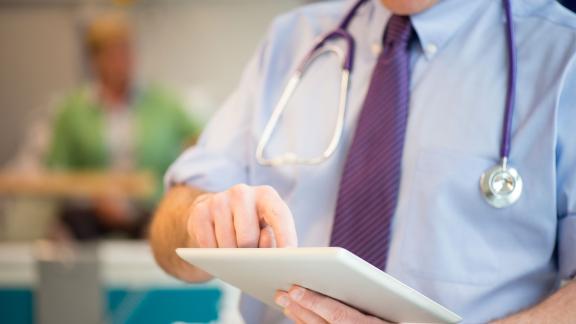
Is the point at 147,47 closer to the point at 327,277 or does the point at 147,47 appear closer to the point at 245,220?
the point at 245,220

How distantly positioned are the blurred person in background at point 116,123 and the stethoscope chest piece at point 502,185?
2.90m

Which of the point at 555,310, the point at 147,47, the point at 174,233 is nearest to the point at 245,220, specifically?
the point at 174,233

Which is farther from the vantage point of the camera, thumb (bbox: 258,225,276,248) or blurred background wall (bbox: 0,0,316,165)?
blurred background wall (bbox: 0,0,316,165)

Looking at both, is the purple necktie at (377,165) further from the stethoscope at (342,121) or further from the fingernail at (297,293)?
the fingernail at (297,293)

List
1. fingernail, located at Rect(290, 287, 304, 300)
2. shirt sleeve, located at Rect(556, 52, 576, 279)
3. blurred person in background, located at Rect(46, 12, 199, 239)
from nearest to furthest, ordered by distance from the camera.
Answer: fingernail, located at Rect(290, 287, 304, 300) → shirt sleeve, located at Rect(556, 52, 576, 279) → blurred person in background, located at Rect(46, 12, 199, 239)

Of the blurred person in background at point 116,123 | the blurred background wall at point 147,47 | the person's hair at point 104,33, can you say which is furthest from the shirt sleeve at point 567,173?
the blurred background wall at point 147,47

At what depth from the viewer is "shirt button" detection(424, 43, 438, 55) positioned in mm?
1243

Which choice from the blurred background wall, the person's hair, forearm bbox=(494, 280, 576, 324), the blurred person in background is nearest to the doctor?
forearm bbox=(494, 280, 576, 324)

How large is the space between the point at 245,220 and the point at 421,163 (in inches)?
13.2

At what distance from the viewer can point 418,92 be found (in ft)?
4.07

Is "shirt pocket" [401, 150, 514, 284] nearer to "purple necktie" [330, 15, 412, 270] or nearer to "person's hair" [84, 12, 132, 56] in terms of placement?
"purple necktie" [330, 15, 412, 270]

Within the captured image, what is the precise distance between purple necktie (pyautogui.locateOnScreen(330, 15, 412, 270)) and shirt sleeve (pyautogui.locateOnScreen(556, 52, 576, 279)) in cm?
23

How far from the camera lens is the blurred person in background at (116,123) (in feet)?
13.1

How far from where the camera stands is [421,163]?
3.89 feet
